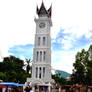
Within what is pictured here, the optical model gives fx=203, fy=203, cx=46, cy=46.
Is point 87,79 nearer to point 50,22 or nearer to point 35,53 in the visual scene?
point 35,53

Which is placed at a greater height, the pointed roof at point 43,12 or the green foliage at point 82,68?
the pointed roof at point 43,12

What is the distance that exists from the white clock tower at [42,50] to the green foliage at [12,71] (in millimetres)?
7453

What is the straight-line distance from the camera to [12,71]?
62.6 m

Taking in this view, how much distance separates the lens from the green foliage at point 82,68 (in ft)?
126

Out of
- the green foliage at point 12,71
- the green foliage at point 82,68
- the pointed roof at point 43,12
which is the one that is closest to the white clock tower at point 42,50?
the pointed roof at point 43,12

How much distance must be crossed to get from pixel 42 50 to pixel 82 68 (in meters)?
16.3

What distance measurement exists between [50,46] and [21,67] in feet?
79.9

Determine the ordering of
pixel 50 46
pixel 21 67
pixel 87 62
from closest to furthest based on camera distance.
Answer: pixel 87 62 < pixel 50 46 < pixel 21 67

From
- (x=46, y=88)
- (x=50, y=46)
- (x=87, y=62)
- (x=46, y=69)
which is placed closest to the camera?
(x=46, y=88)

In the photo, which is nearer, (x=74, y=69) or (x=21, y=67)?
(x=74, y=69)

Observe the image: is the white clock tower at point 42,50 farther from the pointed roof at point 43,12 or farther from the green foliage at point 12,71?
the green foliage at point 12,71

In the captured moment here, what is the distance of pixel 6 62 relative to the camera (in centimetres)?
7062

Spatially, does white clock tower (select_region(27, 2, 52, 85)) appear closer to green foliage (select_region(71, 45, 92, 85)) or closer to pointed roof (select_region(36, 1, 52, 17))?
pointed roof (select_region(36, 1, 52, 17))

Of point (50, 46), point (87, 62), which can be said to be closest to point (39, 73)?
point (50, 46)
